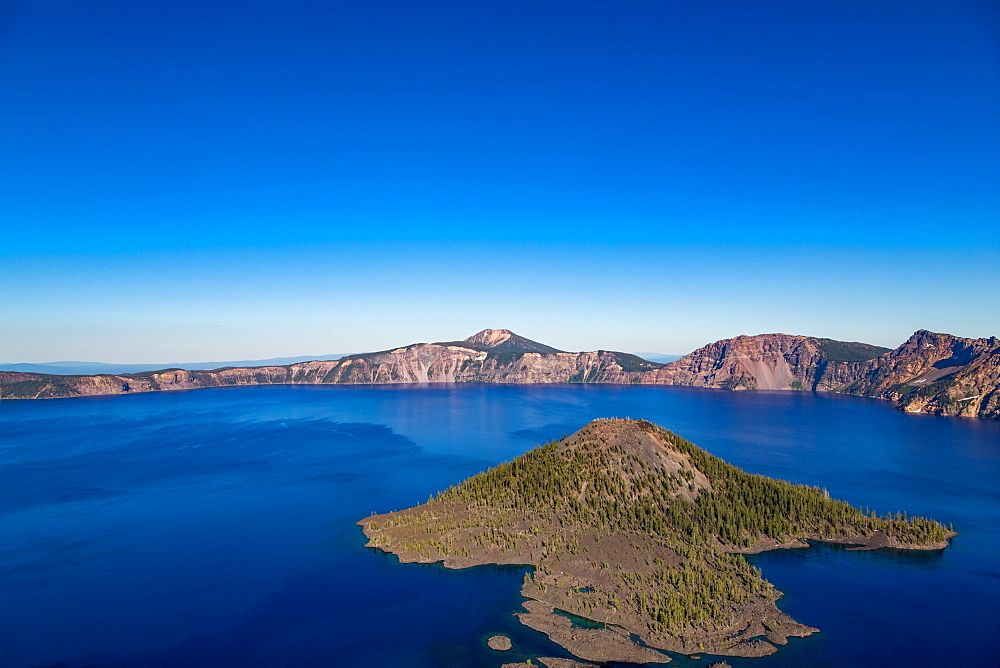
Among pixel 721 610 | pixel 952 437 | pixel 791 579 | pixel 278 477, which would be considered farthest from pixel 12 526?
pixel 952 437

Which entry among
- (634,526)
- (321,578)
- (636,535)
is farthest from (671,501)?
(321,578)

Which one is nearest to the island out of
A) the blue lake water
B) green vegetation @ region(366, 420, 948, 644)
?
green vegetation @ region(366, 420, 948, 644)

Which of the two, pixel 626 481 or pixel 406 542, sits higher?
pixel 626 481

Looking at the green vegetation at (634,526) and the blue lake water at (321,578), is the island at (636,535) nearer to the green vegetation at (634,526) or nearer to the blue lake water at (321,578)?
the green vegetation at (634,526)

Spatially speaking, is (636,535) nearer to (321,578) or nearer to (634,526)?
(634,526)

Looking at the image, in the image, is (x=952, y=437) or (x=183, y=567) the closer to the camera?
(x=183, y=567)

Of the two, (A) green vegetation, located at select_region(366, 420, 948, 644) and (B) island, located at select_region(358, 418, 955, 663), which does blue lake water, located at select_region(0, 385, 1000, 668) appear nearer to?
(B) island, located at select_region(358, 418, 955, 663)

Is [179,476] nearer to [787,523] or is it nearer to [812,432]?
[787,523]

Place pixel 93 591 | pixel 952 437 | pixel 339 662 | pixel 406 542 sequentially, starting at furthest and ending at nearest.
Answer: pixel 952 437, pixel 406 542, pixel 93 591, pixel 339 662

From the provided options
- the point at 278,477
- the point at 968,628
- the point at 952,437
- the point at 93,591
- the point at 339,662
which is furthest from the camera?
the point at 952,437
